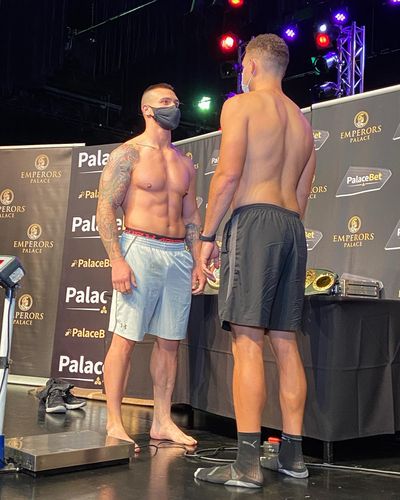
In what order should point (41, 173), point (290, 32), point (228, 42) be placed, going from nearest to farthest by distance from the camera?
1. point (41, 173)
2. point (228, 42)
3. point (290, 32)

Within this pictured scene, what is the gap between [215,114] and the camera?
12711mm

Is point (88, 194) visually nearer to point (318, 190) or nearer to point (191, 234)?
point (318, 190)

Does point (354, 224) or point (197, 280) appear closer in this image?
point (197, 280)

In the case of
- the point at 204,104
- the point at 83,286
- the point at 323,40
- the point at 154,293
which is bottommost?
the point at 154,293

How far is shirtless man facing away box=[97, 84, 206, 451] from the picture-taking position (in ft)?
10.1

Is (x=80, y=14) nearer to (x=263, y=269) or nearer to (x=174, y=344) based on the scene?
(x=174, y=344)

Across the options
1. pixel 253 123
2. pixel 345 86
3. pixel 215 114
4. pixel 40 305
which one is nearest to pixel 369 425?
pixel 253 123

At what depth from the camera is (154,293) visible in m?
3.15

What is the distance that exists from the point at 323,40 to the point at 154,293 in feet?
18.0

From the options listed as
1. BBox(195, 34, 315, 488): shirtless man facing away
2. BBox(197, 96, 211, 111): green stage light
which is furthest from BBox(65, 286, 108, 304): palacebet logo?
BBox(197, 96, 211, 111): green stage light

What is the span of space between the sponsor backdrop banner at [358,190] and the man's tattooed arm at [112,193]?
4.98 feet

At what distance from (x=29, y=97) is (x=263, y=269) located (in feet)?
36.4

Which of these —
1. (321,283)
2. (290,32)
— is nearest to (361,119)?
(321,283)

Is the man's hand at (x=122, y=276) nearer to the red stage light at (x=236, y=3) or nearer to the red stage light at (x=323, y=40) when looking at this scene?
the red stage light at (x=323, y=40)
